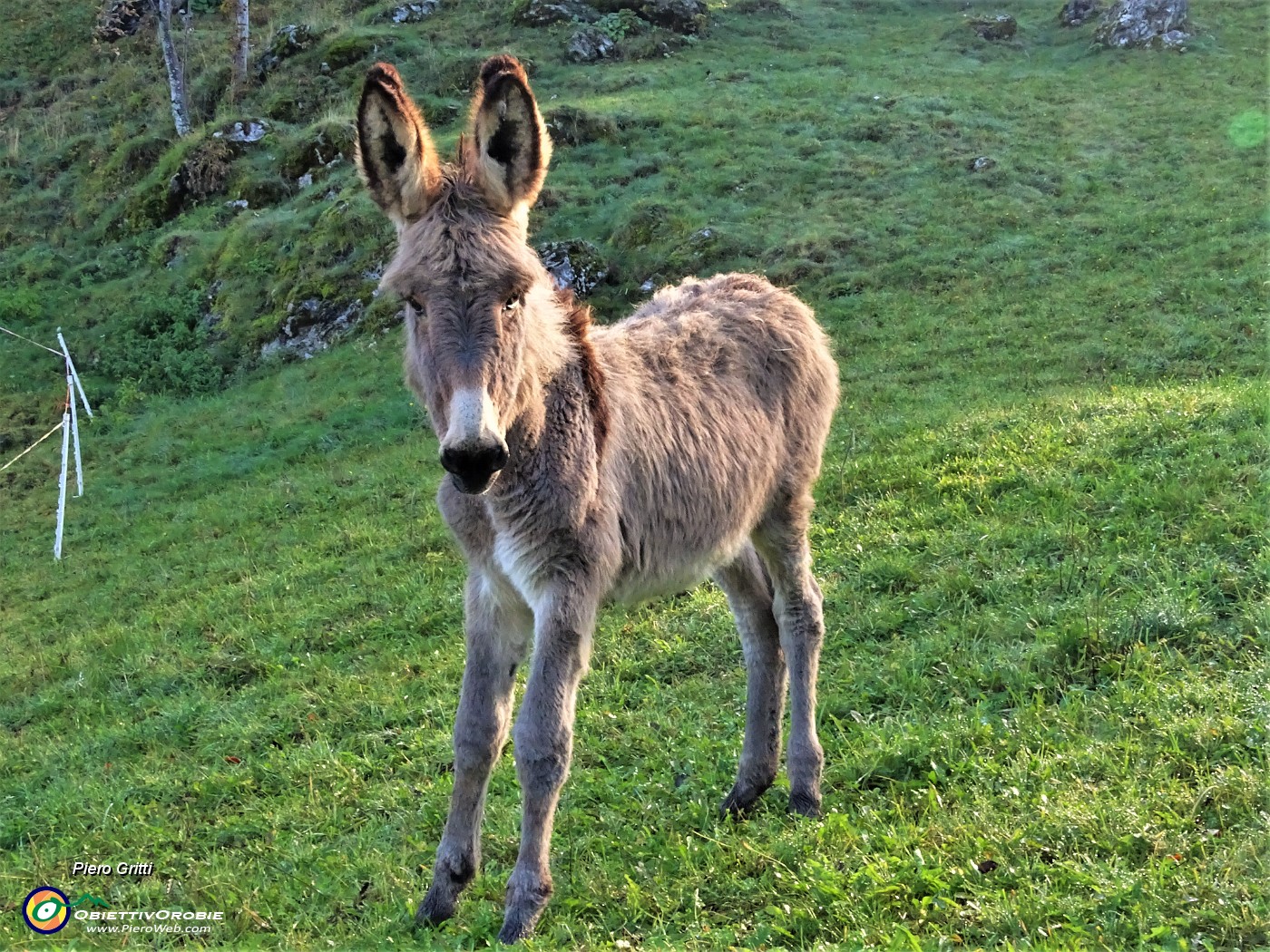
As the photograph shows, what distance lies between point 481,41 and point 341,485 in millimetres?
19963

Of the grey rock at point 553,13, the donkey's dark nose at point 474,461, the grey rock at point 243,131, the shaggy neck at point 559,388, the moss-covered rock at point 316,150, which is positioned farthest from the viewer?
the grey rock at point 553,13

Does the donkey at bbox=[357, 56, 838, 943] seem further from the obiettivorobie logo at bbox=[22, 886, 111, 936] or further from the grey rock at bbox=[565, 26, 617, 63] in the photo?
the grey rock at bbox=[565, 26, 617, 63]

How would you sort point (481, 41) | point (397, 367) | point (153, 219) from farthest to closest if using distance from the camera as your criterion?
point (481, 41), point (153, 219), point (397, 367)

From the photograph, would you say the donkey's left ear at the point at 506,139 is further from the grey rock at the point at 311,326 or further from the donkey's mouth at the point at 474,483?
the grey rock at the point at 311,326

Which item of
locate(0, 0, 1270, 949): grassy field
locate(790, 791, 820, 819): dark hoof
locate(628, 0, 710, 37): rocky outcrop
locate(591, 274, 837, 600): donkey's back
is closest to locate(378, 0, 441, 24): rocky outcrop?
locate(628, 0, 710, 37): rocky outcrop

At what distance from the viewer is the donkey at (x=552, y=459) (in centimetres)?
325

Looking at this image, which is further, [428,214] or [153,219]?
[153,219]

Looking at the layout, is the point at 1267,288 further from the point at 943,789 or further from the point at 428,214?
the point at 428,214

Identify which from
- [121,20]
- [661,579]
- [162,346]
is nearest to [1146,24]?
[162,346]

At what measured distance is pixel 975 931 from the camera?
3008 mm

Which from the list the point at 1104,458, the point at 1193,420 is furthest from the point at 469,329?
the point at 1193,420

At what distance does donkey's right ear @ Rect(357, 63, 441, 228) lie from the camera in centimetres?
333

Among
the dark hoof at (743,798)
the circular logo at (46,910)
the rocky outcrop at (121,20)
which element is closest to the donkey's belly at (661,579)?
the dark hoof at (743,798)

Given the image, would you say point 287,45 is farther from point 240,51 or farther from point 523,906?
point 523,906
